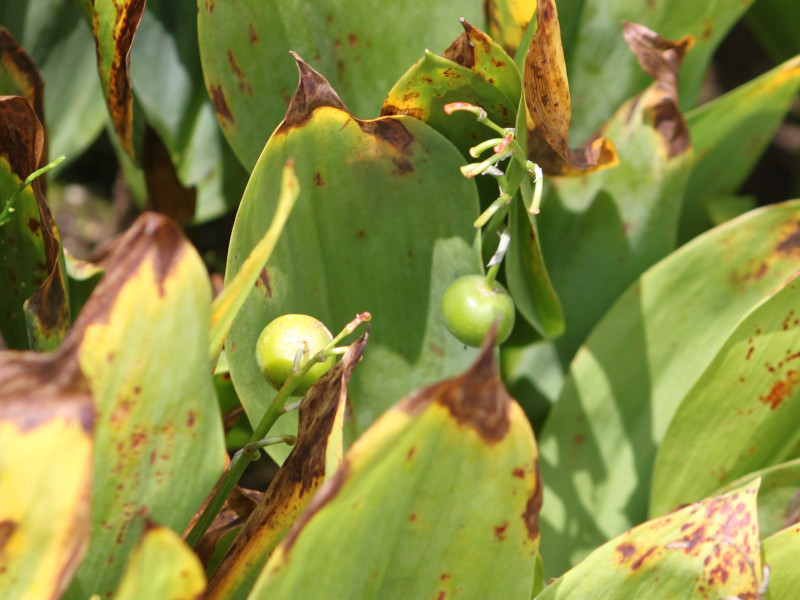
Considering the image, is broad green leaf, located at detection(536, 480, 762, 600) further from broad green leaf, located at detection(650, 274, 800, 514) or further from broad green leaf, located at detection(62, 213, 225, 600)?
broad green leaf, located at detection(62, 213, 225, 600)

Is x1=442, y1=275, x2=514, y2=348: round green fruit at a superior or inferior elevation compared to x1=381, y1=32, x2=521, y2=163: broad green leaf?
inferior

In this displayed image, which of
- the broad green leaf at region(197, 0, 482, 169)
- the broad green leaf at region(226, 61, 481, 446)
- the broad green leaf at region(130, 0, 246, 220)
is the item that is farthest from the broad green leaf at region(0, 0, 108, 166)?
the broad green leaf at region(226, 61, 481, 446)

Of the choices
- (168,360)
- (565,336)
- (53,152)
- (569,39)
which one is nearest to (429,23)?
(569,39)

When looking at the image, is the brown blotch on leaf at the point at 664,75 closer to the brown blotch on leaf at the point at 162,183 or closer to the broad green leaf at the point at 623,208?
the broad green leaf at the point at 623,208

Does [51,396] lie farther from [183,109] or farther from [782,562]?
[183,109]

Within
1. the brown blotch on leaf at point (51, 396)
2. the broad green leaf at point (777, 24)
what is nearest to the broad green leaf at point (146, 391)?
the brown blotch on leaf at point (51, 396)

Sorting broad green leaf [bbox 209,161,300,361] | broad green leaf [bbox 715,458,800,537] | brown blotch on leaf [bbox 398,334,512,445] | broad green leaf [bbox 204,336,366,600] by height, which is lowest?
broad green leaf [bbox 715,458,800,537]

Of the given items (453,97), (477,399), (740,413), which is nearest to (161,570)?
(477,399)
